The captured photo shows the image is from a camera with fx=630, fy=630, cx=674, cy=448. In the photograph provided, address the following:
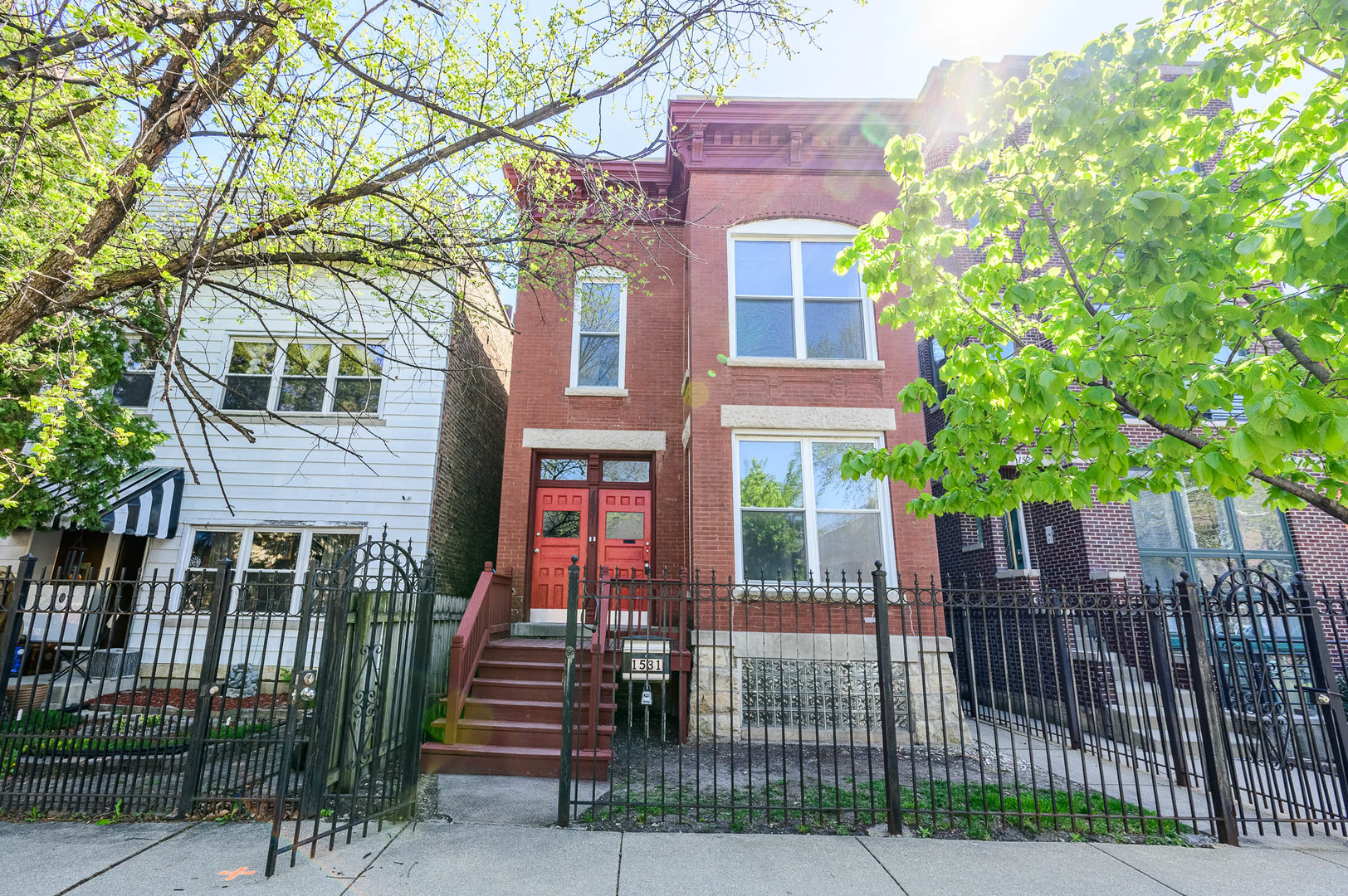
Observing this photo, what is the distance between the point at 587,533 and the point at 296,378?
607cm

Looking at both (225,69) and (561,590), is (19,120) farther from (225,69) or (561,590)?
(561,590)

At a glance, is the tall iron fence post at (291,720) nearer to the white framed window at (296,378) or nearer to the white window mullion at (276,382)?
the white framed window at (296,378)

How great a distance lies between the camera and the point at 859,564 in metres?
9.16

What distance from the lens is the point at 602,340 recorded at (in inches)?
464

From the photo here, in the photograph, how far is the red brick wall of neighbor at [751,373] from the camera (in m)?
9.14

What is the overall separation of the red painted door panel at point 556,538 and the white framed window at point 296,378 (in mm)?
3607

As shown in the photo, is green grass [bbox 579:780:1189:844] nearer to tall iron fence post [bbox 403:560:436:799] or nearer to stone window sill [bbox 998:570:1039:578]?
tall iron fence post [bbox 403:560:436:799]

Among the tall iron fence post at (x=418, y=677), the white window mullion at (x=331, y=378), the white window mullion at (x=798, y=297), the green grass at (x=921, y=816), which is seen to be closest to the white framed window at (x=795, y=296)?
the white window mullion at (x=798, y=297)

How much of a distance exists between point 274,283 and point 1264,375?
10.8 m

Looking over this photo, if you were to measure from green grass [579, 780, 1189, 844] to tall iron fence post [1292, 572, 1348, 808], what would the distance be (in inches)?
63.5

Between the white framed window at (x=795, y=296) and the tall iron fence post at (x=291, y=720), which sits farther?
the white framed window at (x=795, y=296)

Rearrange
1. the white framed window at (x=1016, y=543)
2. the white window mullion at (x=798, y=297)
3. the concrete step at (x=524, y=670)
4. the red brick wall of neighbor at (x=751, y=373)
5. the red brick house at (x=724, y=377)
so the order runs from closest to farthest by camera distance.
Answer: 1. the concrete step at (x=524, y=670)
2. the red brick wall of neighbor at (x=751, y=373)
3. the red brick house at (x=724, y=377)
4. the white window mullion at (x=798, y=297)
5. the white framed window at (x=1016, y=543)

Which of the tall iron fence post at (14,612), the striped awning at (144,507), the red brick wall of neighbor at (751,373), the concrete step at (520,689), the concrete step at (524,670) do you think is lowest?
the concrete step at (520,689)

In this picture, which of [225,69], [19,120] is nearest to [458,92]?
[225,69]
